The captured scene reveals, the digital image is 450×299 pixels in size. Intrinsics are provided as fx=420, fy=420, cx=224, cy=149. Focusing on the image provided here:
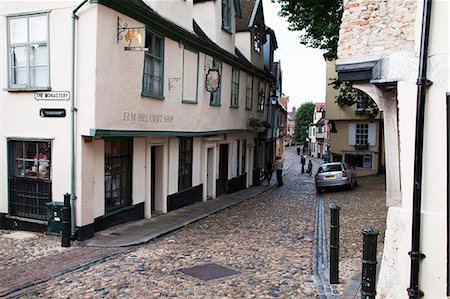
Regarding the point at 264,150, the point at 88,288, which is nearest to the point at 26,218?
the point at 88,288

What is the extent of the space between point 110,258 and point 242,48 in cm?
1712

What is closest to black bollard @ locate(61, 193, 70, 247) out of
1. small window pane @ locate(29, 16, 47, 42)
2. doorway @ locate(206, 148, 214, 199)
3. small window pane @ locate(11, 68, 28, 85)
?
small window pane @ locate(11, 68, 28, 85)

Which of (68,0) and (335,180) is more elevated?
(68,0)

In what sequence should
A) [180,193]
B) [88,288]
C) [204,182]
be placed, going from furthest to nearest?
[204,182] < [180,193] < [88,288]

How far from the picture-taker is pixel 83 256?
8.53 meters

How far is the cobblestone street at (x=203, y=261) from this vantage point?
654 cm

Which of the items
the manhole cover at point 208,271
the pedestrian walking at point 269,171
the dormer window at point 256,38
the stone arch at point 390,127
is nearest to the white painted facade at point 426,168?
the stone arch at point 390,127

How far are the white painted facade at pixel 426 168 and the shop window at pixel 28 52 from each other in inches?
316

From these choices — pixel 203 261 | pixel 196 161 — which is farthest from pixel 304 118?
pixel 203 261

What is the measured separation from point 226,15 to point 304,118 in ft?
249

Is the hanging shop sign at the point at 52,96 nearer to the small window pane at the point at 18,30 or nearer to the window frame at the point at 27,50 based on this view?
the window frame at the point at 27,50

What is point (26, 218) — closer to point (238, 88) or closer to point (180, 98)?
point (180, 98)

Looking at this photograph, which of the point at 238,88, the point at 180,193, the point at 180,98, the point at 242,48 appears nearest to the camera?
the point at 180,98

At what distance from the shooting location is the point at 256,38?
2486 centimetres
